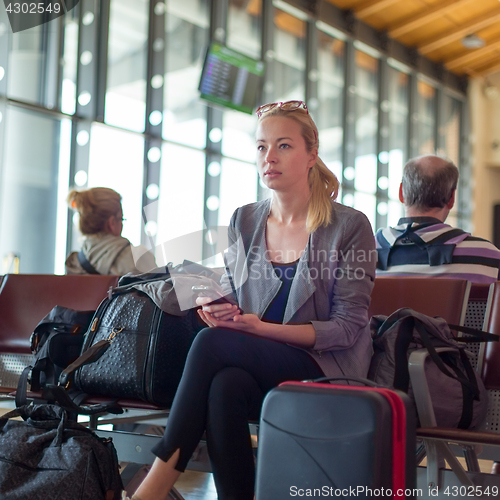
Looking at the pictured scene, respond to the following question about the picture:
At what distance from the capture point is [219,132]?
23.3 feet

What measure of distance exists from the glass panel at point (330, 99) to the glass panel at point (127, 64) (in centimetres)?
294

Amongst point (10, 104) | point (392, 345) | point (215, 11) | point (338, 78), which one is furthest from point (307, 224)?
point (338, 78)

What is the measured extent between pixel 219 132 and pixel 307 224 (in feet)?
17.6

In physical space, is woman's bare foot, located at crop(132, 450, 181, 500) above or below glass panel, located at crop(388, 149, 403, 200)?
below

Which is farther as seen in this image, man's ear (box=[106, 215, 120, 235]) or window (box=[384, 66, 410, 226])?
window (box=[384, 66, 410, 226])

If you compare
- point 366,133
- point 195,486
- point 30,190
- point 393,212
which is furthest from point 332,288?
point 393,212

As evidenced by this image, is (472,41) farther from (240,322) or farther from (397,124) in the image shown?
(240,322)

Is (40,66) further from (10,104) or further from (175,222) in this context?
(175,222)

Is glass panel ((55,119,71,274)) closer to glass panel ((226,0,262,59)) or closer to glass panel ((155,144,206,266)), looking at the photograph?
glass panel ((226,0,262,59))

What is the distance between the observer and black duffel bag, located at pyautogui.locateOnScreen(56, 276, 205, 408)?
183 cm

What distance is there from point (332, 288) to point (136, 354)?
23.8 inches

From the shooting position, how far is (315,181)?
201cm

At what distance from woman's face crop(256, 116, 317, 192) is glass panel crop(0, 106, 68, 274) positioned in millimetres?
4046

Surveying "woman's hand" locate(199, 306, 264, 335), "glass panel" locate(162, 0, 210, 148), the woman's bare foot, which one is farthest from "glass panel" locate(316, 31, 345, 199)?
the woman's bare foot
